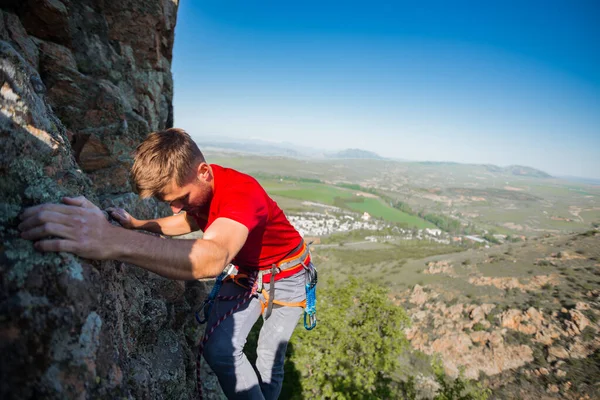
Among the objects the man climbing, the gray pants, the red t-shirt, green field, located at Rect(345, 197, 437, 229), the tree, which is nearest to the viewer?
the man climbing

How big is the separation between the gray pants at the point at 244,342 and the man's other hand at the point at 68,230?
6.44 feet

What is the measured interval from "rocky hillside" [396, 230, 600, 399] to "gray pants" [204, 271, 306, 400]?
12375 mm

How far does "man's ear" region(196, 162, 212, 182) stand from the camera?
2.86 meters

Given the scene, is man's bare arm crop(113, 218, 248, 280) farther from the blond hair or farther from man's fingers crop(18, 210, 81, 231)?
the blond hair

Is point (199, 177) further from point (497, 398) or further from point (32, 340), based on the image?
point (497, 398)

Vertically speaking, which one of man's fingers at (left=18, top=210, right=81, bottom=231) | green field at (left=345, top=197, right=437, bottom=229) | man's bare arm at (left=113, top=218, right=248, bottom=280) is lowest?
green field at (left=345, top=197, right=437, bottom=229)

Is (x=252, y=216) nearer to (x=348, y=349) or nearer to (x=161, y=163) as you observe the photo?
(x=161, y=163)

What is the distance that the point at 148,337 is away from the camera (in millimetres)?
4316

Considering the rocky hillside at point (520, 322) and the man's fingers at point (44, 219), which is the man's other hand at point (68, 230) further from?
the rocky hillside at point (520, 322)

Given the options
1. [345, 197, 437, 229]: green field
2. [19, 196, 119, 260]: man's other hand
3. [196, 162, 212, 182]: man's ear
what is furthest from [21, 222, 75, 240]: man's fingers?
[345, 197, 437, 229]: green field

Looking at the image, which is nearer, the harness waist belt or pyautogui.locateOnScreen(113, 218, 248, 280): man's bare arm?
pyautogui.locateOnScreen(113, 218, 248, 280): man's bare arm

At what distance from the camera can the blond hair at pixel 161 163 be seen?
8.68 feet

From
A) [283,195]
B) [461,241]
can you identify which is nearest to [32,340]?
[461,241]

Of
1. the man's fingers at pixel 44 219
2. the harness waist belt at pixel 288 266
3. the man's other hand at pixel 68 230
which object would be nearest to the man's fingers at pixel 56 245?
the man's other hand at pixel 68 230
